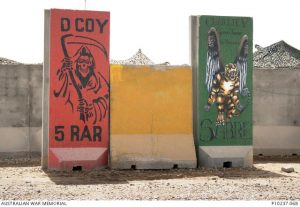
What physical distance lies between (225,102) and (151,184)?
158 inches

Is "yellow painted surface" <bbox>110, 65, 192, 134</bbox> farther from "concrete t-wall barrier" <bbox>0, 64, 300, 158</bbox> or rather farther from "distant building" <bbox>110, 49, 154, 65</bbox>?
"distant building" <bbox>110, 49, 154, 65</bbox>

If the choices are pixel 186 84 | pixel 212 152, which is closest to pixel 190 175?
pixel 212 152

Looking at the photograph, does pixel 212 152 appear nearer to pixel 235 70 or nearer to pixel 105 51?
pixel 235 70

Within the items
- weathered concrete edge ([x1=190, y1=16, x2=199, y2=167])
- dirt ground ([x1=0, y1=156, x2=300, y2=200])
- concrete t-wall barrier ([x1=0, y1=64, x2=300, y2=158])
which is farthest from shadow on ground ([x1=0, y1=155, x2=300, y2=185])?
weathered concrete edge ([x1=190, y1=16, x2=199, y2=167])

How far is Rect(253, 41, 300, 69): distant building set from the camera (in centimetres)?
2373

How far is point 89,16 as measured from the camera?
13.0 m

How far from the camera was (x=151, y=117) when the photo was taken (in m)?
13.1

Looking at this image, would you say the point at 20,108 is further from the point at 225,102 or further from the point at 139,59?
the point at 139,59

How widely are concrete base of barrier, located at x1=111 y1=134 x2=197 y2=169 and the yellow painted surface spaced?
0.57 ft

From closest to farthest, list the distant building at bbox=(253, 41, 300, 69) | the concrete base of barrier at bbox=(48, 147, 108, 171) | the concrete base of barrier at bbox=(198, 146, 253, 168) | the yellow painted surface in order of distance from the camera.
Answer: the concrete base of barrier at bbox=(48, 147, 108, 171) < the yellow painted surface < the concrete base of barrier at bbox=(198, 146, 253, 168) < the distant building at bbox=(253, 41, 300, 69)

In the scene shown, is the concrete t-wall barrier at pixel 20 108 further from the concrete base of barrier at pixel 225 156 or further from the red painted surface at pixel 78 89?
the concrete base of barrier at pixel 225 156

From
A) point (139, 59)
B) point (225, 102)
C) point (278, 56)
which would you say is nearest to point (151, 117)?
point (225, 102)

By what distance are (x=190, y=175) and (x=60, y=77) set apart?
3.79 m

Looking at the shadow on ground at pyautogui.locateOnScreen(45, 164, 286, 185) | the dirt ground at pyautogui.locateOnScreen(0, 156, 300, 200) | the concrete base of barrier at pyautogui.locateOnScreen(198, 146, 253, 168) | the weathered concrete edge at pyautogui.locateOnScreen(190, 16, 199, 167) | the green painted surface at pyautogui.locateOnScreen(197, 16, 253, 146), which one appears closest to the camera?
the dirt ground at pyautogui.locateOnScreen(0, 156, 300, 200)
